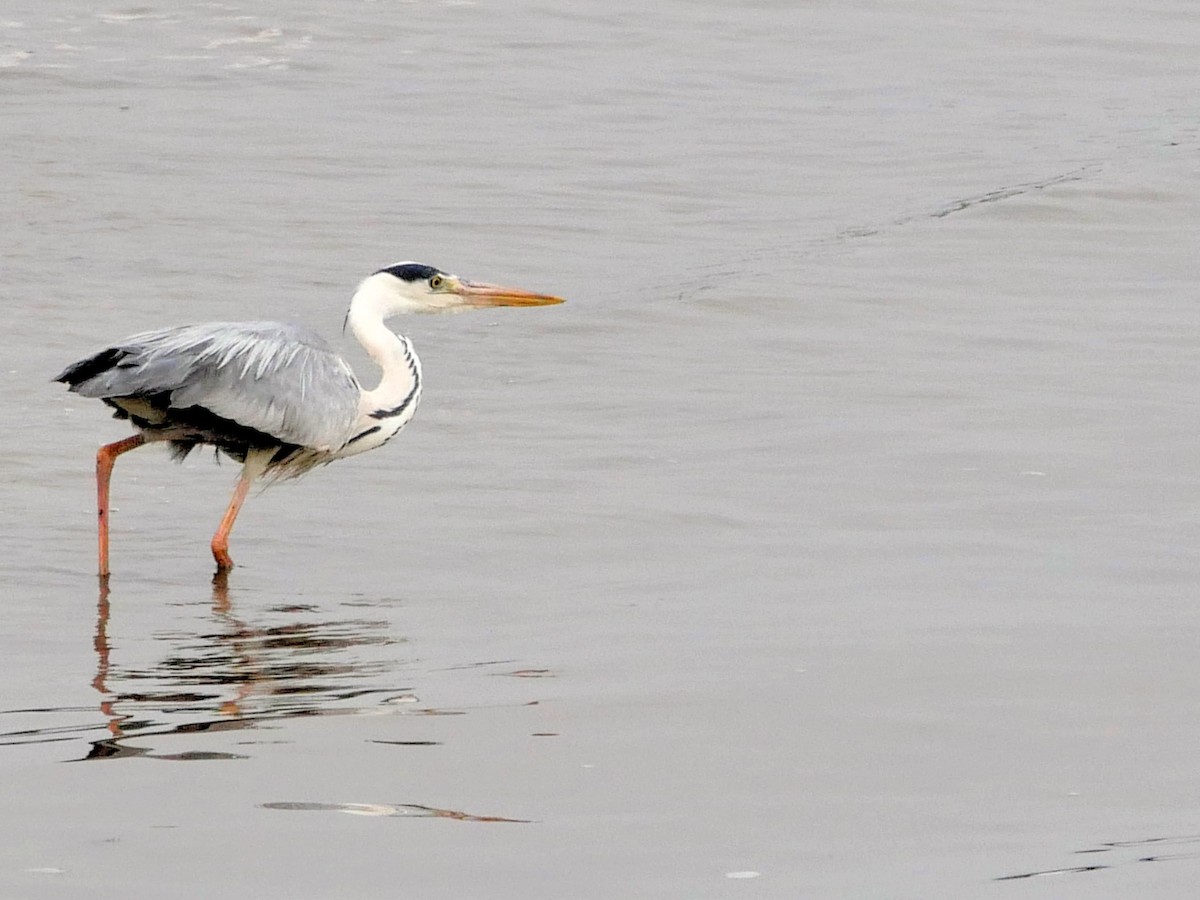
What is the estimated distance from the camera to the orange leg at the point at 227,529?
8.38 meters

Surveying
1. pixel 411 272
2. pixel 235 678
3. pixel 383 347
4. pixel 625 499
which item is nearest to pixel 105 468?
pixel 383 347

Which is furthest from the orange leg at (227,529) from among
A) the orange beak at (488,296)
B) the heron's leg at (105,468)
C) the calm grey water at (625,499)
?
the orange beak at (488,296)

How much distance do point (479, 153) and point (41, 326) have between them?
21.1ft

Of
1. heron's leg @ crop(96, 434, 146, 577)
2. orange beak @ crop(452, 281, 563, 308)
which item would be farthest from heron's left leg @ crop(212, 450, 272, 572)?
orange beak @ crop(452, 281, 563, 308)

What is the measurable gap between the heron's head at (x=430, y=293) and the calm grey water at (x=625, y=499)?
0.77m

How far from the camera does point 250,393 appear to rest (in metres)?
8.60

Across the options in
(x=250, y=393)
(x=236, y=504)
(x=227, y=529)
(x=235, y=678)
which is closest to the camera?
(x=235, y=678)

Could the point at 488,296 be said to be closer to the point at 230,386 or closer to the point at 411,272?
the point at 411,272

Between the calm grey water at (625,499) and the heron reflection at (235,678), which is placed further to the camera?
the heron reflection at (235,678)

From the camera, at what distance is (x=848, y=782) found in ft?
17.7

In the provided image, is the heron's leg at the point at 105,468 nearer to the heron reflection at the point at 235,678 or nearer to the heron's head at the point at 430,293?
the heron reflection at the point at 235,678

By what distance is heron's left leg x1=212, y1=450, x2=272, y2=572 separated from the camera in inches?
330

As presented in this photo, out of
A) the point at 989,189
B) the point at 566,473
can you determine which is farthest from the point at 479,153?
the point at 566,473

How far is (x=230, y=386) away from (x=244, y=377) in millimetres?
66
